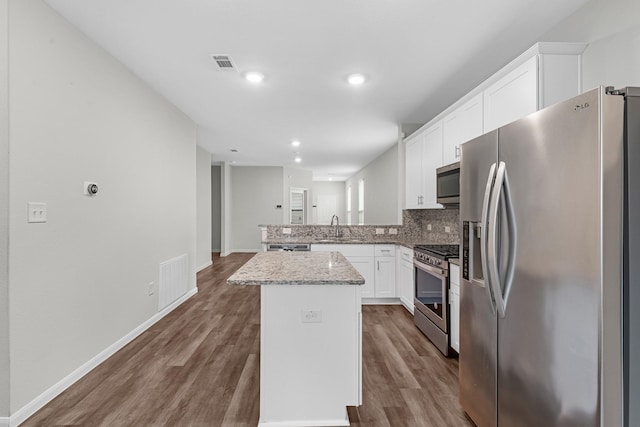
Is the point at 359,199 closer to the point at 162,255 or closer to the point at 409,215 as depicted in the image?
the point at 409,215

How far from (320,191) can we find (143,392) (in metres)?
13.1

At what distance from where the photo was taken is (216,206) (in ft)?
30.9

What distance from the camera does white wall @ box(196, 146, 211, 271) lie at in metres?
6.89

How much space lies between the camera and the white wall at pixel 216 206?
9.38m

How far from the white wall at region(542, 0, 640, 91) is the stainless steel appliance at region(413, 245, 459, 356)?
1.61 m

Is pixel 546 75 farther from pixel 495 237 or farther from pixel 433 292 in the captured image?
pixel 433 292

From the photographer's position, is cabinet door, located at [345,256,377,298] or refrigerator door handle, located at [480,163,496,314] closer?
refrigerator door handle, located at [480,163,496,314]

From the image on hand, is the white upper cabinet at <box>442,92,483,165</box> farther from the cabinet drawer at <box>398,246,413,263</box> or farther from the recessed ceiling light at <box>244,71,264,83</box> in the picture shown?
the recessed ceiling light at <box>244,71,264,83</box>

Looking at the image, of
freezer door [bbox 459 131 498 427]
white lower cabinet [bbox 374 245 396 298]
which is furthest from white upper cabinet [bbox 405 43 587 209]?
white lower cabinet [bbox 374 245 396 298]

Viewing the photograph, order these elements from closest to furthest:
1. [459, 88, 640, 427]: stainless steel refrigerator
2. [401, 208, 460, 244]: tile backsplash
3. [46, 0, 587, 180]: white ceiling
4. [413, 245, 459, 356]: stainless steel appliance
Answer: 1. [459, 88, 640, 427]: stainless steel refrigerator
2. [46, 0, 587, 180]: white ceiling
3. [413, 245, 459, 356]: stainless steel appliance
4. [401, 208, 460, 244]: tile backsplash

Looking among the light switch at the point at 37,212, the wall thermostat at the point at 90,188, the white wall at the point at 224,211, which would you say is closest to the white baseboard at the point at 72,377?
the light switch at the point at 37,212

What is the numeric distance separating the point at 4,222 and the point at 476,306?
2.76 m

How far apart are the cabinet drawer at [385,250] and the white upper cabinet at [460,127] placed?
60.7 inches

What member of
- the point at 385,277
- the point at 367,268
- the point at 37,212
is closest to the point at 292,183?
the point at 367,268
